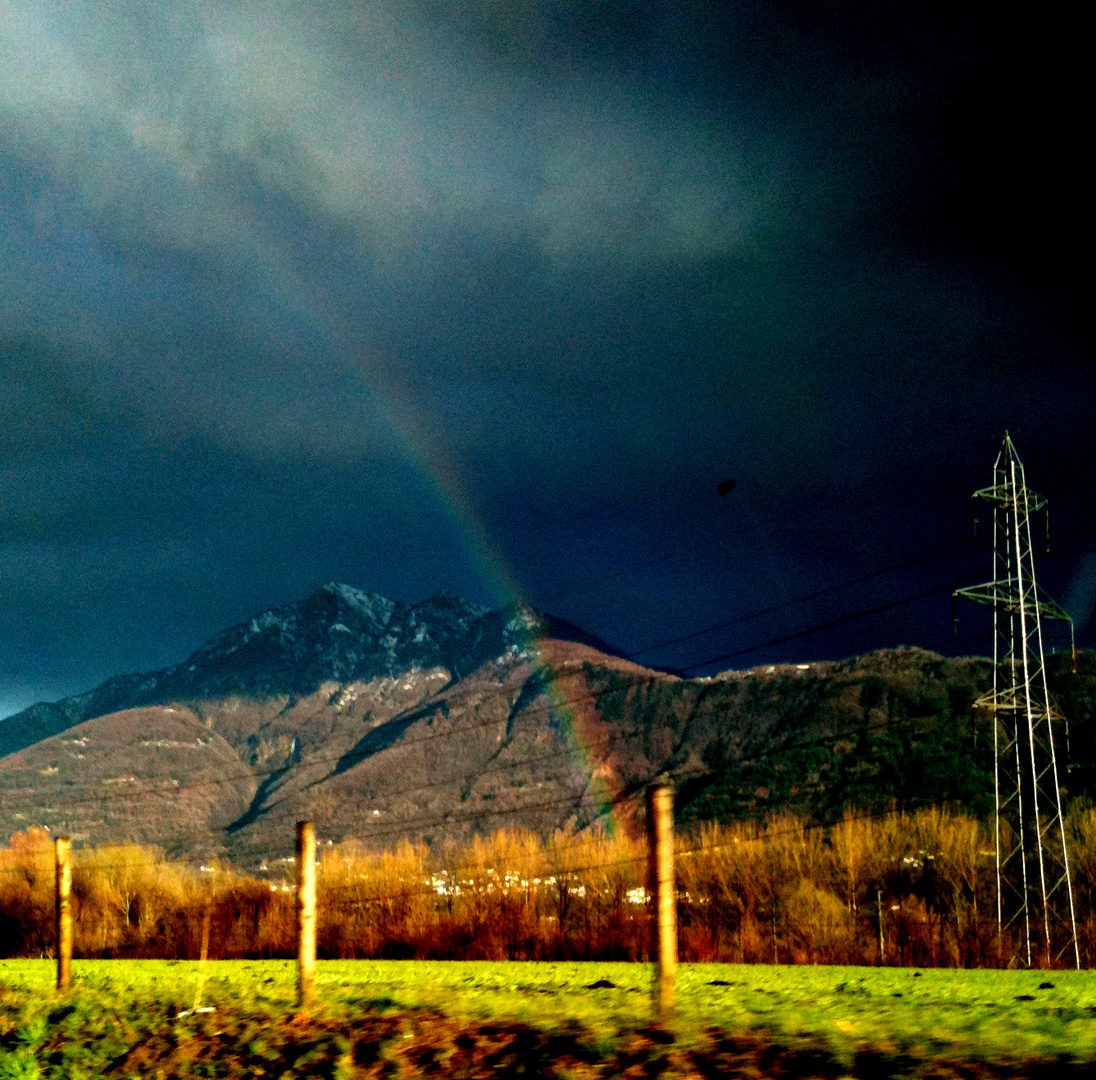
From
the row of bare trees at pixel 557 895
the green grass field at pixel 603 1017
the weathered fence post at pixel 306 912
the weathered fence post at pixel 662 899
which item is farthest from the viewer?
the row of bare trees at pixel 557 895

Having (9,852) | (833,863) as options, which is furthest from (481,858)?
(9,852)

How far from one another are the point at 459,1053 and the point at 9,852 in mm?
60660

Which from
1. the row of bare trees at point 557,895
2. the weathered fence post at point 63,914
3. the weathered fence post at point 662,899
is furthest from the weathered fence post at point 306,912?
the row of bare trees at point 557,895

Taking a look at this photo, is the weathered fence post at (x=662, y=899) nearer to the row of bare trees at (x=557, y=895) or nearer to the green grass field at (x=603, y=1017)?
the green grass field at (x=603, y=1017)

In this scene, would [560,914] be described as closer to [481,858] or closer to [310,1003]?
[481,858]

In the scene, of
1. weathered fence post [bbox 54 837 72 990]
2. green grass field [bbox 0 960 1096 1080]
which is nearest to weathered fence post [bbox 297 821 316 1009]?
green grass field [bbox 0 960 1096 1080]

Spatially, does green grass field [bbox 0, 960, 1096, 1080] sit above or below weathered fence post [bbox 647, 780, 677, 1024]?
below

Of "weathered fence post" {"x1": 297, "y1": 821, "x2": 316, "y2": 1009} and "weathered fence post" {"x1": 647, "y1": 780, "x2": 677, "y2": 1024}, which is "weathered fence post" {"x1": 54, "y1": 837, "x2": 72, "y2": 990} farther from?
"weathered fence post" {"x1": 647, "y1": 780, "x2": 677, "y2": 1024}

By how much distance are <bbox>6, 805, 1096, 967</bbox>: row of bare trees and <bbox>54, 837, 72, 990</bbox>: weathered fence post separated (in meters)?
30.6

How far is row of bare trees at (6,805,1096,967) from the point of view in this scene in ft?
163

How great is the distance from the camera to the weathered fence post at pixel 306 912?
46.8ft

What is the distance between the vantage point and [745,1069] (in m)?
9.36

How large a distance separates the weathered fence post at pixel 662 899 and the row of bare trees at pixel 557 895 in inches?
1415

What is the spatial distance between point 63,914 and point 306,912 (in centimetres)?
656
